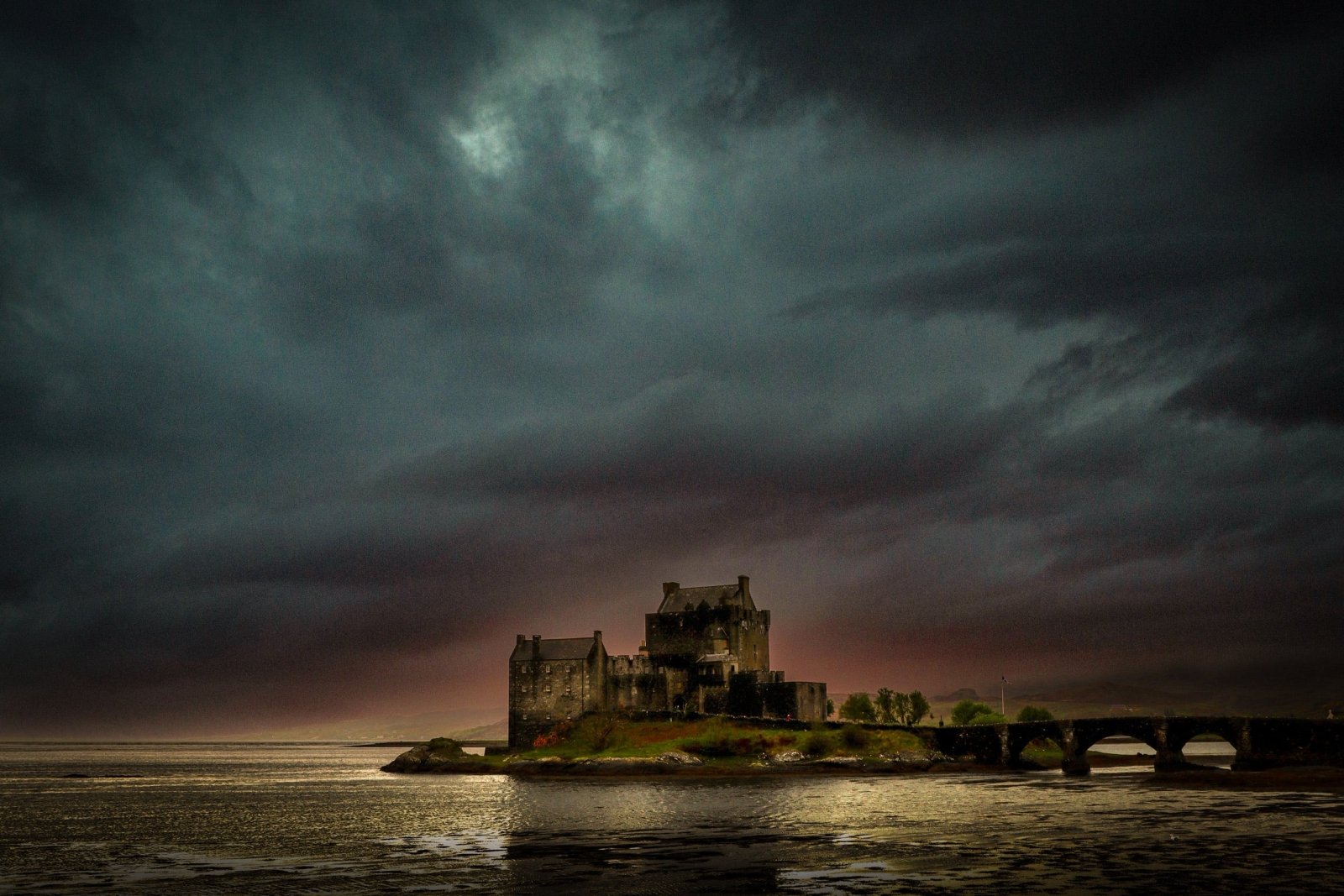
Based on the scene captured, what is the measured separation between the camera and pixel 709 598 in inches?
5300

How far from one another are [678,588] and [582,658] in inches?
681

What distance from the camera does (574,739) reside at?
406ft

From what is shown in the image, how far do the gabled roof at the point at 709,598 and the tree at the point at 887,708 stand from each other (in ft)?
120

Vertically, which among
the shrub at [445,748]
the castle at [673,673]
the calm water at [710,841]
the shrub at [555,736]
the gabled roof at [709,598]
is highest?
the gabled roof at [709,598]

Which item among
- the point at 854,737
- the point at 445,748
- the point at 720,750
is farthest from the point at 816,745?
the point at 445,748

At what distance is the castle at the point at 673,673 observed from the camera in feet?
411

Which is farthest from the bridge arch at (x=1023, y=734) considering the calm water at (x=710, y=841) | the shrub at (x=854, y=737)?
the calm water at (x=710, y=841)

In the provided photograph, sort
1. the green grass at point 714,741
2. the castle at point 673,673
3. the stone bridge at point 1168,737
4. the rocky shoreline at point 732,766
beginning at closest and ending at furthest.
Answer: the stone bridge at point 1168,737, the rocky shoreline at point 732,766, the green grass at point 714,741, the castle at point 673,673

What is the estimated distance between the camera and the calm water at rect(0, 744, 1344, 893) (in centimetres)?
3762

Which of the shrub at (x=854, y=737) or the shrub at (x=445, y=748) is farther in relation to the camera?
the shrub at (x=445, y=748)

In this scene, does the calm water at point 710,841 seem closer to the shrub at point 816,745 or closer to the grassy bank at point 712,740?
the shrub at point 816,745

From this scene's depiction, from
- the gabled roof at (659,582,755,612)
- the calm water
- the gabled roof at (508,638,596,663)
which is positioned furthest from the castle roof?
the calm water

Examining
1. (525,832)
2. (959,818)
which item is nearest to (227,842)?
(525,832)

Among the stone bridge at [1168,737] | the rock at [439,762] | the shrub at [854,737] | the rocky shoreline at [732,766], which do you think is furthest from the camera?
the rock at [439,762]
